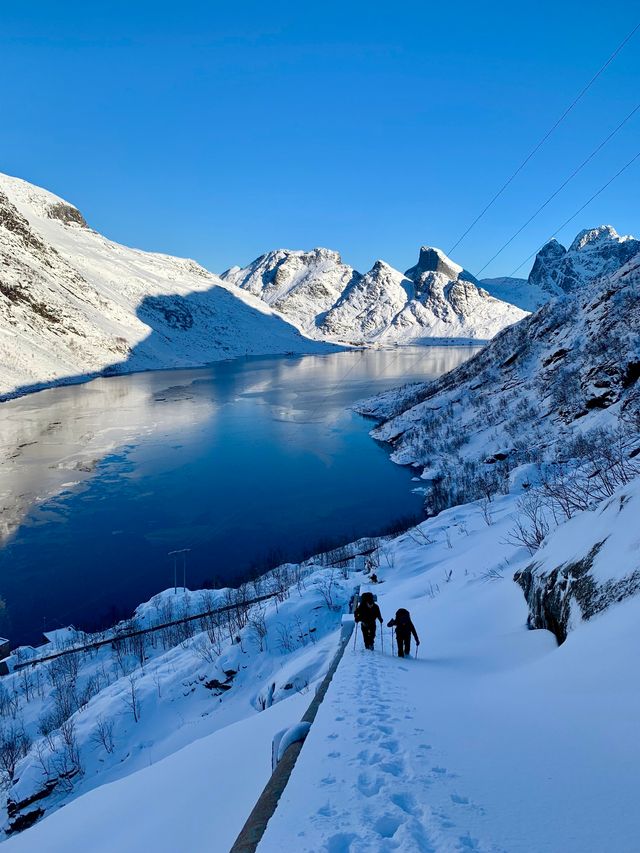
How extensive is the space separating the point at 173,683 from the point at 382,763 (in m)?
7.54

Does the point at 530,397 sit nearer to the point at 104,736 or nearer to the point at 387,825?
the point at 104,736

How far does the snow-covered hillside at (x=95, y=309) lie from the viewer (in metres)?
85.0

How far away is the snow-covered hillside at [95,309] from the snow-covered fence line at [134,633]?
213ft

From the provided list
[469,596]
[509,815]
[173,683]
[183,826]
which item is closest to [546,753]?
[509,815]

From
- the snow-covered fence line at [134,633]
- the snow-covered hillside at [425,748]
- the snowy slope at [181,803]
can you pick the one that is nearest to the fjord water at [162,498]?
the snow-covered fence line at [134,633]

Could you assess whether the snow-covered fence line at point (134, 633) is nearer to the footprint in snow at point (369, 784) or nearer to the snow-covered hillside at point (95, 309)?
the footprint in snow at point (369, 784)

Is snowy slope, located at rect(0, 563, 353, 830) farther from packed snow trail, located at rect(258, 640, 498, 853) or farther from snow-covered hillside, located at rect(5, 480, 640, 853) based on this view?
packed snow trail, located at rect(258, 640, 498, 853)

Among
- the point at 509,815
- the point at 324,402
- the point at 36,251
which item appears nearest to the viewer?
the point at 509,815

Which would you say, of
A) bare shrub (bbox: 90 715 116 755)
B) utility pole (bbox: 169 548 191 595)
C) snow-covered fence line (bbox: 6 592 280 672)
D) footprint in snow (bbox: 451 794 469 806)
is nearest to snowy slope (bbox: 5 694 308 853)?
footprint in snow (bbox: 451 794 469 806)

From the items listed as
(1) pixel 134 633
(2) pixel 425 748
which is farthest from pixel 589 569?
(1) pixel 134 633

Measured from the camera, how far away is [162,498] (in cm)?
2641

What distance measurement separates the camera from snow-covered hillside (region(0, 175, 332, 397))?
85000 mm

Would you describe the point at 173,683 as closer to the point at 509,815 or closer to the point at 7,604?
the point at 509,815

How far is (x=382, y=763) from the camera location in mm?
2904
